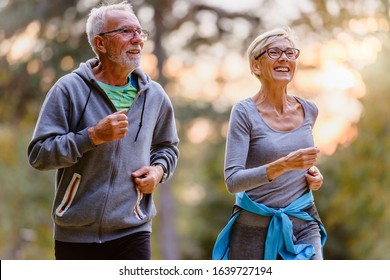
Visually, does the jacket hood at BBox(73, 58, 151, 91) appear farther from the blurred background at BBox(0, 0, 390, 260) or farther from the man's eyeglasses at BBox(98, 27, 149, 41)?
the blurred background at BBox(0, 0, 390, 260)

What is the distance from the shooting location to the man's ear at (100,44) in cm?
319

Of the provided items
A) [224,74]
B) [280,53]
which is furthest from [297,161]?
[224,74]

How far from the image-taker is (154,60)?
10.8 metres

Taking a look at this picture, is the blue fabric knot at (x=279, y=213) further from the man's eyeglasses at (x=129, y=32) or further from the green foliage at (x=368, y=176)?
the green foliage at (x=368, y=176)

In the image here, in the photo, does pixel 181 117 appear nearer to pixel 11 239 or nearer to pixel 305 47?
pixel 305 47

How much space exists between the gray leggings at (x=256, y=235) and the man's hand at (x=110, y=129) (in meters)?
0.64

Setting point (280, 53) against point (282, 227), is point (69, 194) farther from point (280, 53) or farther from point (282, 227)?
point (280, 53)

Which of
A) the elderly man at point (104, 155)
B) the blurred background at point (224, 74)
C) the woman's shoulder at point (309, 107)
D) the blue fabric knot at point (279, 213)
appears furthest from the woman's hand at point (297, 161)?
the blurred background at point (224, 74)

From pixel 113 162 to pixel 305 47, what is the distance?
7.70 metres

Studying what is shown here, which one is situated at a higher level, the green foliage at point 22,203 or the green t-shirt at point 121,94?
the green t-shirt at point 121,94

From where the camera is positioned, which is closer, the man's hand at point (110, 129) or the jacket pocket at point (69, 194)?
the man's hand at point (110, 129)

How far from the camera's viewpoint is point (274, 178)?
3.13m

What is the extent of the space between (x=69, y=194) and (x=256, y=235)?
0.74 m
